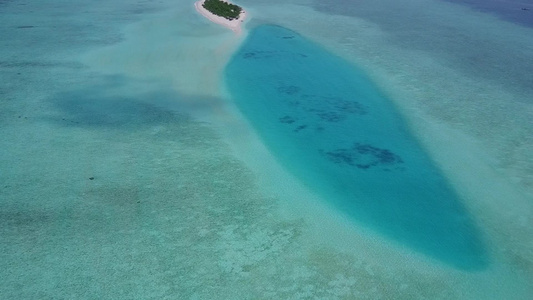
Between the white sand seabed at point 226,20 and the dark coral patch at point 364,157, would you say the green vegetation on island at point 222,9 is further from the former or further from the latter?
the dark coral patch at point 364,157

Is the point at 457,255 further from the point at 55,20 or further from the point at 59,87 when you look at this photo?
the point at 55,20

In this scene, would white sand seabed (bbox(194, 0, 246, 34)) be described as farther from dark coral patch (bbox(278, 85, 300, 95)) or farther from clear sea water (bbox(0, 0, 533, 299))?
dark coral patch (bbox(278, 85, 300, 95))

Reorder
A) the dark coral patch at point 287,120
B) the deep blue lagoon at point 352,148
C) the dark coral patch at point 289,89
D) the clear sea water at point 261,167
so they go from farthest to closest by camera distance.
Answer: the dark coral patch at point 289,89
the dark coral patch at point 287,120
the deep blue lagoon at point 352,148
the clear sea water at point 261,167

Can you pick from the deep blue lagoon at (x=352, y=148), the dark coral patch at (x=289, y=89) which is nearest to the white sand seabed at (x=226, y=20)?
the deep blue lagoon at (x=352, y=148)

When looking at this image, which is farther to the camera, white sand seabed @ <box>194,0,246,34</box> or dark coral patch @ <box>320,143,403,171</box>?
white sand seabed @ <box>194,0,246,34</box>

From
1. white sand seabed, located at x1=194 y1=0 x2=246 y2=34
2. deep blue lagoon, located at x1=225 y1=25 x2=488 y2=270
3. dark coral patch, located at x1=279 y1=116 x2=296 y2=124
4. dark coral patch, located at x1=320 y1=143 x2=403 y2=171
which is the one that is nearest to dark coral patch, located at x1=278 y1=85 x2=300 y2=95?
deep blue lagoon, located at x1=225 y1=25 x2=488 y2=270
